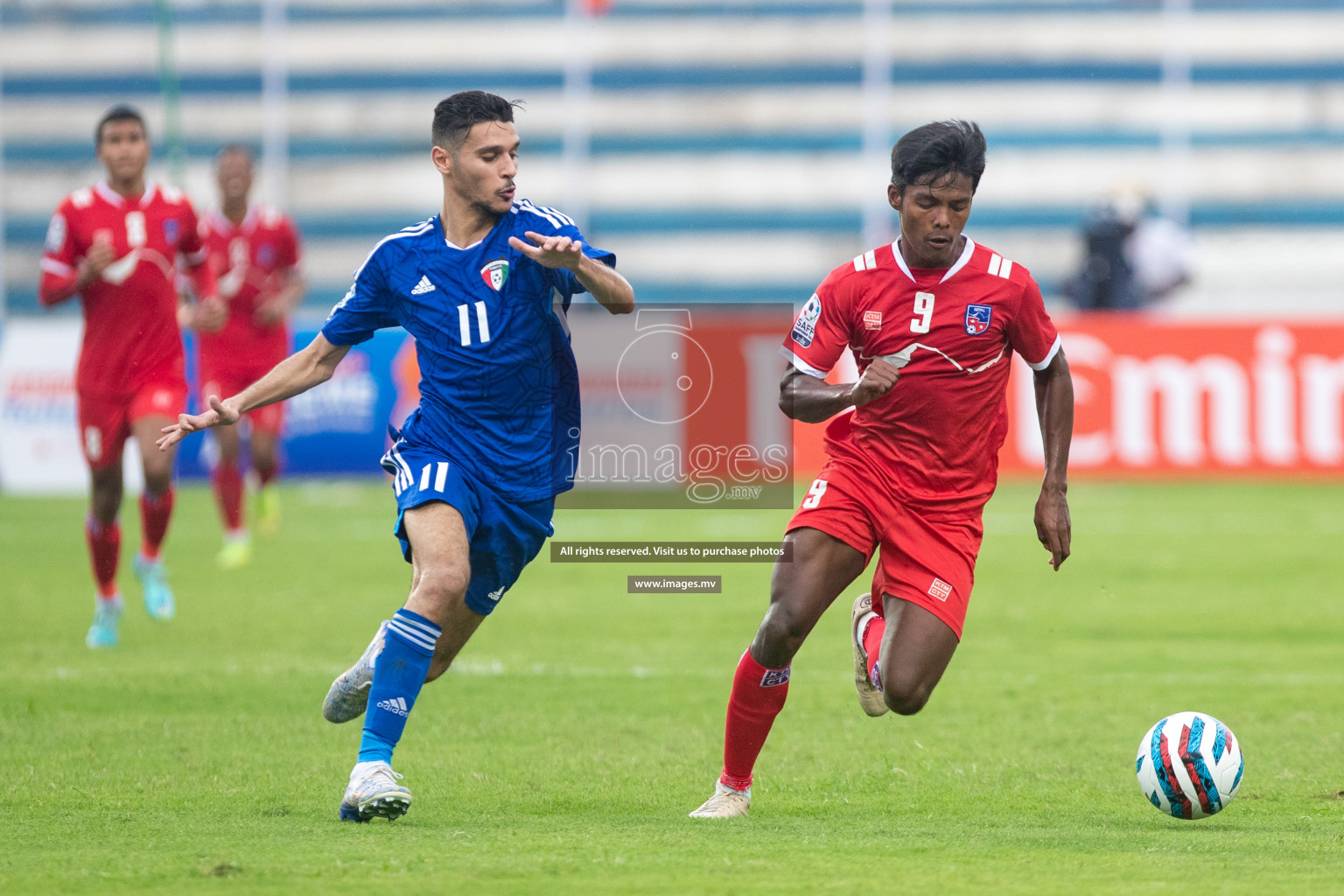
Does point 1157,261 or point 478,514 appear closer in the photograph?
point 478,514

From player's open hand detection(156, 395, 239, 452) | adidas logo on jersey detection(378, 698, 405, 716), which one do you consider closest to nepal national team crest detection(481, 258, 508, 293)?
player's open hand detection(156, 395, 239, 452)

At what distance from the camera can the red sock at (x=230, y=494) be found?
44.9 ft

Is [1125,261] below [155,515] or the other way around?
the other way around

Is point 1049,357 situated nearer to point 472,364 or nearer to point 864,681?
point 864,681

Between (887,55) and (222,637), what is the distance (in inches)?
926

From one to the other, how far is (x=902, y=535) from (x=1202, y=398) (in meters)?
12.7

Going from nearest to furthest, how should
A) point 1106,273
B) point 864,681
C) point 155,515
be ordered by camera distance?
point 864,681
point 155,515
point 1106,273

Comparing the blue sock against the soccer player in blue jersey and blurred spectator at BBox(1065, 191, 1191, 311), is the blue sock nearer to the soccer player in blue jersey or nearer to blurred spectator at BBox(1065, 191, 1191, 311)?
the soccer player in blue jersey

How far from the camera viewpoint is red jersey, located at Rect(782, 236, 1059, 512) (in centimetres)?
604

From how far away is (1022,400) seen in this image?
17.9 metres

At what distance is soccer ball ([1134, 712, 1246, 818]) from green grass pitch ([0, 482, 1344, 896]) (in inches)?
4.7

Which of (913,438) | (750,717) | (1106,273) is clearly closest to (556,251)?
(913,438)


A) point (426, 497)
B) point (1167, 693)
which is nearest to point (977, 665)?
point (1167, 693)

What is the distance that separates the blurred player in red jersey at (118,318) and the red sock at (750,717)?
4997 mm
